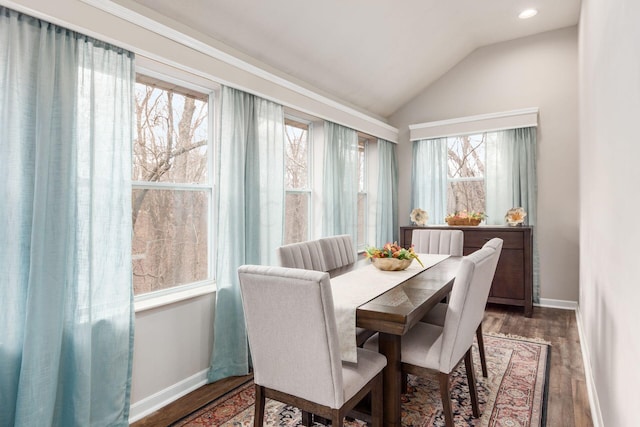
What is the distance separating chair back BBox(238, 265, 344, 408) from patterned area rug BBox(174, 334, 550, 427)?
0.67m

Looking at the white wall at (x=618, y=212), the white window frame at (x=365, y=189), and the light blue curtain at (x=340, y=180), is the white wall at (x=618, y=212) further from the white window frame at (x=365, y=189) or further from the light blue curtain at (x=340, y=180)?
the white window frame at (x=365, y=189)

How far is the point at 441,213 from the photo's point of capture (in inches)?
200

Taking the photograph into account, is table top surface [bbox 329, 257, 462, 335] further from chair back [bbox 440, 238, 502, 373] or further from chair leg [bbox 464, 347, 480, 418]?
chair leg [bbox 464, 347, 480, 418]

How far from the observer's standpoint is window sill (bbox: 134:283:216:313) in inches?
89.2

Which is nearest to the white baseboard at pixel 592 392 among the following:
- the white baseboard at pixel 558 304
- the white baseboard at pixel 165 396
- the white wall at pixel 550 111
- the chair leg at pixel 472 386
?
the chair leg at pixel 472 386

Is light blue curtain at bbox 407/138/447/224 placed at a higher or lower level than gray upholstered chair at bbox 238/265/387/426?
higher

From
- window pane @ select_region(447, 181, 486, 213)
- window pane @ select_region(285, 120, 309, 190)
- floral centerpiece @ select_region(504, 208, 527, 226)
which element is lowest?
floral centerpiece @ select_region(504, 208, 527, 226)

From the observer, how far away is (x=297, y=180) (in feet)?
12.6

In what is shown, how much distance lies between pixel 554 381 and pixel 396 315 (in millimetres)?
1827

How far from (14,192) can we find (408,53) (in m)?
3.89

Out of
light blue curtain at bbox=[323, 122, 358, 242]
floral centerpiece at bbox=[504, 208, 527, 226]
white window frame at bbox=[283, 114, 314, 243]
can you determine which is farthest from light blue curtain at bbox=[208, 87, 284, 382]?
floral centerpiece at bbox=[504, 208, 527, 226]

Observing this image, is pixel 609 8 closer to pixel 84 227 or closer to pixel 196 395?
pixel 84 227

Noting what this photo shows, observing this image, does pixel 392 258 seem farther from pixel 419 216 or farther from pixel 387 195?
pixel 387 195

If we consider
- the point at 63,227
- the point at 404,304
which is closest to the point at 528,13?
the point at 404,304
